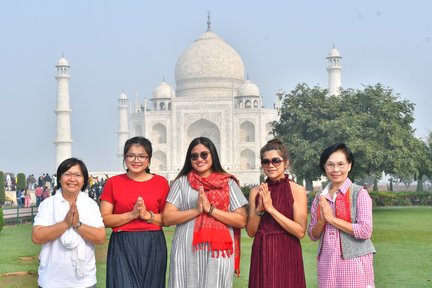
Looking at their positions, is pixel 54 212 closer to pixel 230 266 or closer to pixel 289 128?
pixel 230 266

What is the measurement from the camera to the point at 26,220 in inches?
588

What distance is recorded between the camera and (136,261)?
3943mm

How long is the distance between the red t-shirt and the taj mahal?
110 ft

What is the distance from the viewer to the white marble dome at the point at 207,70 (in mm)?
42094

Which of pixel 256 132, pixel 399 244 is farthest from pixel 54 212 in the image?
pixel 256 132

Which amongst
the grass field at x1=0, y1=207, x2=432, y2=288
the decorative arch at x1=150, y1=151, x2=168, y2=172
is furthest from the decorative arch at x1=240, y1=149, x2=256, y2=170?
the grass field at x1=0, y1=207, x2=432, y2=288

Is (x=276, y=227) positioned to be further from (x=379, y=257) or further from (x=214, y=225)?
(x=379, y=257)

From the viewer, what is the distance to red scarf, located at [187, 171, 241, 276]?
3823 mm

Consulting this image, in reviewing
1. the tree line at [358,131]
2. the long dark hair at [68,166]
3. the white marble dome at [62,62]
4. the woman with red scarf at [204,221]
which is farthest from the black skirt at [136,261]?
the white marble dome at [62,62]

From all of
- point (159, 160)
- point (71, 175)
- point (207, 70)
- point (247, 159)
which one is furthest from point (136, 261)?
point (207, 70)

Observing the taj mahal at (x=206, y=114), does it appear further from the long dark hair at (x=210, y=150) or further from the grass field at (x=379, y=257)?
the long dark hair at (x=210, y=150)

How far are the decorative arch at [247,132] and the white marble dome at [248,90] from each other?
6.74 feet

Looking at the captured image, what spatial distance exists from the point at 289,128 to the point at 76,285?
56.6 ft

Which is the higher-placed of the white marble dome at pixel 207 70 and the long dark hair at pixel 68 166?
the white marble dome at pixel 207 70
